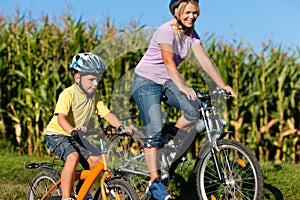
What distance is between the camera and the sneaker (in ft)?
14.7

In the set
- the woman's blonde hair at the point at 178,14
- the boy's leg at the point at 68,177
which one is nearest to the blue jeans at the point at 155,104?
the woman's blonde hair at the point at 178,14

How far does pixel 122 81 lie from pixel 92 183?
4.38 m

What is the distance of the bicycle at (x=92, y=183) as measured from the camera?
420cm

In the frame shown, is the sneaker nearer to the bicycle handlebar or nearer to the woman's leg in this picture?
the woman's leg

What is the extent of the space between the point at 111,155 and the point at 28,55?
4.35 meters

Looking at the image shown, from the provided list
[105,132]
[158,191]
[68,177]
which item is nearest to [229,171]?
[158,191]

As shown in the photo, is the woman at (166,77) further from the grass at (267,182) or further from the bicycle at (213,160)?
the grass at (267,182)

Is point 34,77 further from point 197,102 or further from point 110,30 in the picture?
point 197,102

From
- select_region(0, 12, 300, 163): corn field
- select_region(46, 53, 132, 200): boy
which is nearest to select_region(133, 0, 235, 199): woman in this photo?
select_region(46, 53, 132, 200): boy

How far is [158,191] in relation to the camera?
4535mm

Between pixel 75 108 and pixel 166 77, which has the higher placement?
pixel 166 77

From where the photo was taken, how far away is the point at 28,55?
28.9 ft

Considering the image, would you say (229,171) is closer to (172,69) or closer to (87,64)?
(172,69)

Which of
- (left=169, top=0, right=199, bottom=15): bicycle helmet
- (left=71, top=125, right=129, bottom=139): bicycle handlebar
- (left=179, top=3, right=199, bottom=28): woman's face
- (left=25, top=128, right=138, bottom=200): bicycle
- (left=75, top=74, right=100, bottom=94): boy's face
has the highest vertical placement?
(left=169, top=0, right=199, bottom=15): bicycle helmet
